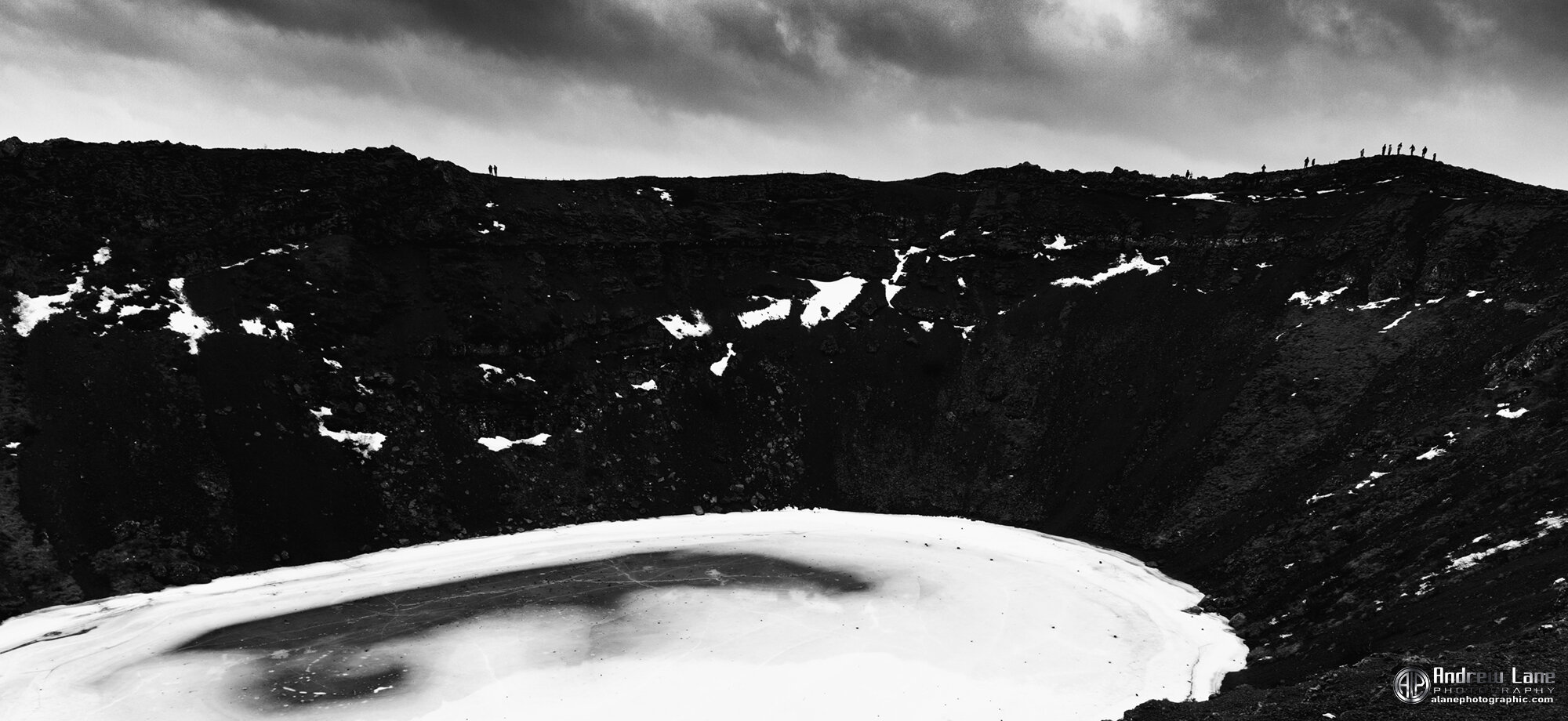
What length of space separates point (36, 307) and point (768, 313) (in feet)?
138

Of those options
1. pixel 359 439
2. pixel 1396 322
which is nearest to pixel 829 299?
pixel 359 439

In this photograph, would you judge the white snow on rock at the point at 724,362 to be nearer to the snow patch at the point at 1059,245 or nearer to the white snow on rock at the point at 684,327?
the white snow on rock at the point at 684,327

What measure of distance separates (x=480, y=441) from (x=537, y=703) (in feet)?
85.1

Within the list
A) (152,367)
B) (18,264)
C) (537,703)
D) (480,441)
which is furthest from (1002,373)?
(18,264)

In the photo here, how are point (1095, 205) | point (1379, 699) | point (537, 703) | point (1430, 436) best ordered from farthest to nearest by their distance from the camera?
point (1095, 205)
point (1430, 436)
point (537, 703)
point (1379, 699)

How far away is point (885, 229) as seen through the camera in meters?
74.5

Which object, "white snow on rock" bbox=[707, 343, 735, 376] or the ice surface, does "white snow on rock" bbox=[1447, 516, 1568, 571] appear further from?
"white snow on rock" bbox=[707, 343, 735, 376]

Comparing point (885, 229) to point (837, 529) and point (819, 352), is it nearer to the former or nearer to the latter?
point (819, 352)

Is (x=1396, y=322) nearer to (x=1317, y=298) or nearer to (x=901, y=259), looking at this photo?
(x=1317, y=298)

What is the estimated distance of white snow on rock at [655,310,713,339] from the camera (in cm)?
6500

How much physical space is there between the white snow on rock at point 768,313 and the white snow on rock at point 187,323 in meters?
32.1

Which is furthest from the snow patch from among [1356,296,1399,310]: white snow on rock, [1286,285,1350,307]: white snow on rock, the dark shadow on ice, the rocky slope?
the dark shadow on ice

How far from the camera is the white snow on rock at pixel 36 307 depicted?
48.9 meters

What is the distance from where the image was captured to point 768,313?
68062mm
